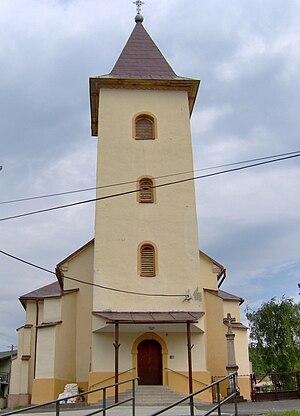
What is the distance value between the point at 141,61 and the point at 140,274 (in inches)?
458

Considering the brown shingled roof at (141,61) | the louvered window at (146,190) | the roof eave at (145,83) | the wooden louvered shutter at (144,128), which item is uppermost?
the brown shingled roof at (141,61)

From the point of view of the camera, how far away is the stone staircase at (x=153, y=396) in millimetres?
19836

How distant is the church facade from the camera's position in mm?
22094

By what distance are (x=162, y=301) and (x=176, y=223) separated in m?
3.60

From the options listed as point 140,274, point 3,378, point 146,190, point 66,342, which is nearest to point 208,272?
point 140,274

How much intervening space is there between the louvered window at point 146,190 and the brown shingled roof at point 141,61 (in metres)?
5.49

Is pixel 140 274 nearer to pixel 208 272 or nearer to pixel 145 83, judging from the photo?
pixel 208 272

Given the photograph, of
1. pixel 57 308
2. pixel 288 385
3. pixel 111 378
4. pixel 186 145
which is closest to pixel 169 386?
pixel 111 378

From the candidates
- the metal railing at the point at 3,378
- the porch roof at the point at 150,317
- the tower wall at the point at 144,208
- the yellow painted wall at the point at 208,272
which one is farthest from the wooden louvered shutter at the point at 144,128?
the metal railing at the point at 3,378

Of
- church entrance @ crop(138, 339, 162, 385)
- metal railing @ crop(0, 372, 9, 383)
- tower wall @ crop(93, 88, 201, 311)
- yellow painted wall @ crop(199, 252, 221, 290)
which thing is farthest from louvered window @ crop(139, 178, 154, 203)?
metal railing @ crop(0, 372, 9, 383)

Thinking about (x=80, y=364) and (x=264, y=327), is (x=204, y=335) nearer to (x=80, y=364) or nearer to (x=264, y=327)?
(x=80, y=364)

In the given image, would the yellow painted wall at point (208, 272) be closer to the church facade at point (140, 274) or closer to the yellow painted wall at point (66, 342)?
the church facade at point (140, 274)

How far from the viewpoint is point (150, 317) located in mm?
21453

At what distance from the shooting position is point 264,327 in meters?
36.5
